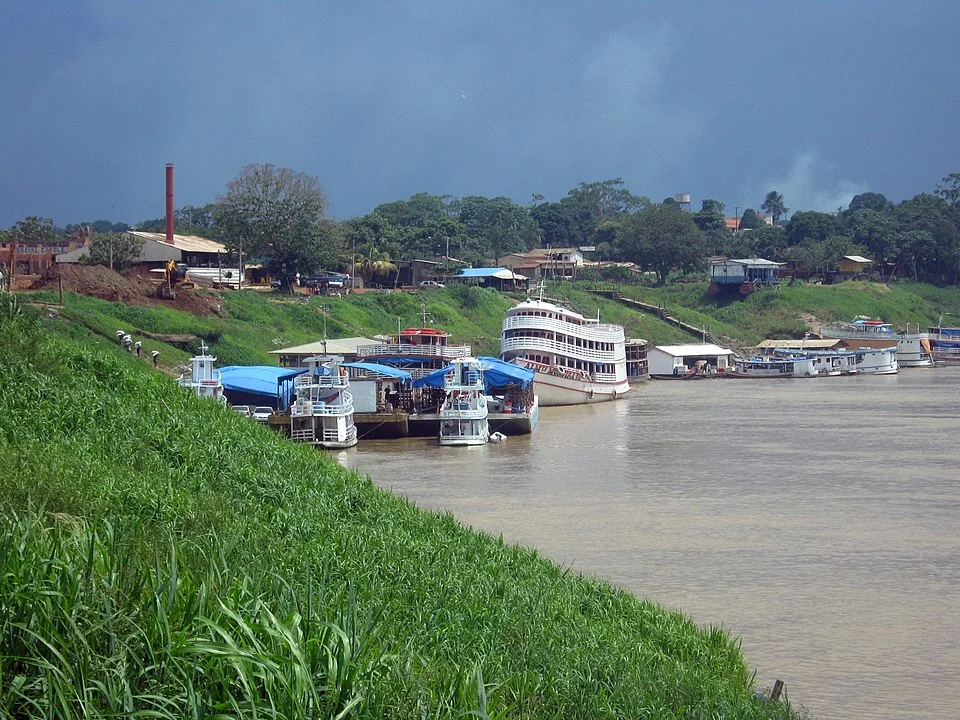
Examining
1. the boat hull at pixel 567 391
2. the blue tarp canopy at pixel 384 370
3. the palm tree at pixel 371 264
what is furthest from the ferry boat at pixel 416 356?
the palm tree at pixel 371 264

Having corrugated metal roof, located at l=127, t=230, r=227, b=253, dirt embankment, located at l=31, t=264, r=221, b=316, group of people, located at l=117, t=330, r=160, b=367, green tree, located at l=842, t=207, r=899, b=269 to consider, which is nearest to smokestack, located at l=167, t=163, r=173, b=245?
corrugated metal roof, located at l=127, t=230, r=227, b=253

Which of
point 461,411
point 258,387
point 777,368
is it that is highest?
point 777,368

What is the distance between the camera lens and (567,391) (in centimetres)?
4331

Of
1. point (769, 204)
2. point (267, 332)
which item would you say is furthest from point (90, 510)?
point (769, 204)

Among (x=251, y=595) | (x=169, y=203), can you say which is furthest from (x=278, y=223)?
(x=251, y=595)

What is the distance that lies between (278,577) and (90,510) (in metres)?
2.33

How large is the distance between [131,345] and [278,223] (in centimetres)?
2033

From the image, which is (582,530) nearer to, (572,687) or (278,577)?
(572,687)

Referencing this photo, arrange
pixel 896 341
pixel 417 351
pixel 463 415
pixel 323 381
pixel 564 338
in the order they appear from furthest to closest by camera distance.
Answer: pixel 896 341
pixel 564 338
pixel 417 351
pixel 463 415
pixel 323 381

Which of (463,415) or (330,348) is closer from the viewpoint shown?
(463,415)

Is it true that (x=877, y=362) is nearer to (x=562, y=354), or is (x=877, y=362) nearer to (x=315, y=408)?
(x=562, y=354)

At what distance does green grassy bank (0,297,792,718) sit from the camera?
575cm

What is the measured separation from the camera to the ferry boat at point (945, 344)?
220 feet

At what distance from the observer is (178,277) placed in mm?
49469
